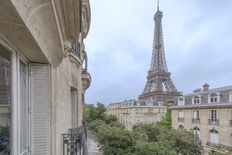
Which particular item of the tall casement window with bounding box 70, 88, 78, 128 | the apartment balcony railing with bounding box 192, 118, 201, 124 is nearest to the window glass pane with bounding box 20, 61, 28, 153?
the tall casement window with bounding box 70, 88, 78, 128

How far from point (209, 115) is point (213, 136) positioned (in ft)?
7.97

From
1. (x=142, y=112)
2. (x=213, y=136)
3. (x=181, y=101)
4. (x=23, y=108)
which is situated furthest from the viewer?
(x=142, y=112)

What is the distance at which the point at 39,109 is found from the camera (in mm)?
3533

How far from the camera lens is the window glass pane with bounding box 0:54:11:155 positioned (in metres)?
2.56

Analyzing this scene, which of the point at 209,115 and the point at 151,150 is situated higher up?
the point at 209,115

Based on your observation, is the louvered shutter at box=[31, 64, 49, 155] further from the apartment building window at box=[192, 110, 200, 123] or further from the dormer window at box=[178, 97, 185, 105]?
the dormer window at box=[178, 97, 185, 105]

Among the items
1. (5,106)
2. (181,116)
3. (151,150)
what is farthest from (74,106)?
(181,116)

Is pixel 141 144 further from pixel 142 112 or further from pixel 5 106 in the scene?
pixel 142 112

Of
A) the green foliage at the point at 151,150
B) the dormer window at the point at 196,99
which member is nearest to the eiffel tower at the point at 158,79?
the dormer window at the point at 196,99

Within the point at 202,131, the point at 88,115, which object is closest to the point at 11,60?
the point at 202,131

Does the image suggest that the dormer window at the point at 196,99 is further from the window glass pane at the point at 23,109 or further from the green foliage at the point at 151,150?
the window glass pane at the point at 23,109

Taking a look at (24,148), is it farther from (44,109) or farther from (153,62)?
(153,62)

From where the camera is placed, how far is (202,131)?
3312 cm

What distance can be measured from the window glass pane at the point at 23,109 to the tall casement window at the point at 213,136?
3010cm
